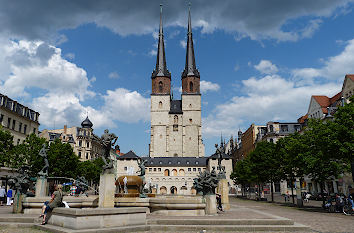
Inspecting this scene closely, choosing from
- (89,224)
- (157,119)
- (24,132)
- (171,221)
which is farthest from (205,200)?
(157,119)

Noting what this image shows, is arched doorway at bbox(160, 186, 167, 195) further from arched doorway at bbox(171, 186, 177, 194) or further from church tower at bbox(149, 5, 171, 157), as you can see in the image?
church tower at bbox(149, 5, 171, 157)

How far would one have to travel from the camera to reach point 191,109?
10869 centimetres

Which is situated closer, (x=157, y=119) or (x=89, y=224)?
(x=89, y=224)

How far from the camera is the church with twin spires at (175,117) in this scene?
4178 inches

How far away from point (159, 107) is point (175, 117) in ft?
24.0

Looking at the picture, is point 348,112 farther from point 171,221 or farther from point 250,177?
point 250,177

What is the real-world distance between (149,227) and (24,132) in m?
54.3

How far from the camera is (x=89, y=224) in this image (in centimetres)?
934

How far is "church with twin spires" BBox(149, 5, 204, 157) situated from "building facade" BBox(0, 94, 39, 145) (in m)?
51.8

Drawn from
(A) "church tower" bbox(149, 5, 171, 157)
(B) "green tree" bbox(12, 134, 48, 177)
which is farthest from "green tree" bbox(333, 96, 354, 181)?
(A) "church tower" bbox(149, 5, 171, 157)

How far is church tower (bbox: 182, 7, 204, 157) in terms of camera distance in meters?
106

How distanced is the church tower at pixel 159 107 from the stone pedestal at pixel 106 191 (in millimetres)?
92981

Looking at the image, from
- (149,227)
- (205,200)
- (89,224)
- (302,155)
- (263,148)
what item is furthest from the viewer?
(263,148)

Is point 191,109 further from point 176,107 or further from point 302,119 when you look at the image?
point 302,119
